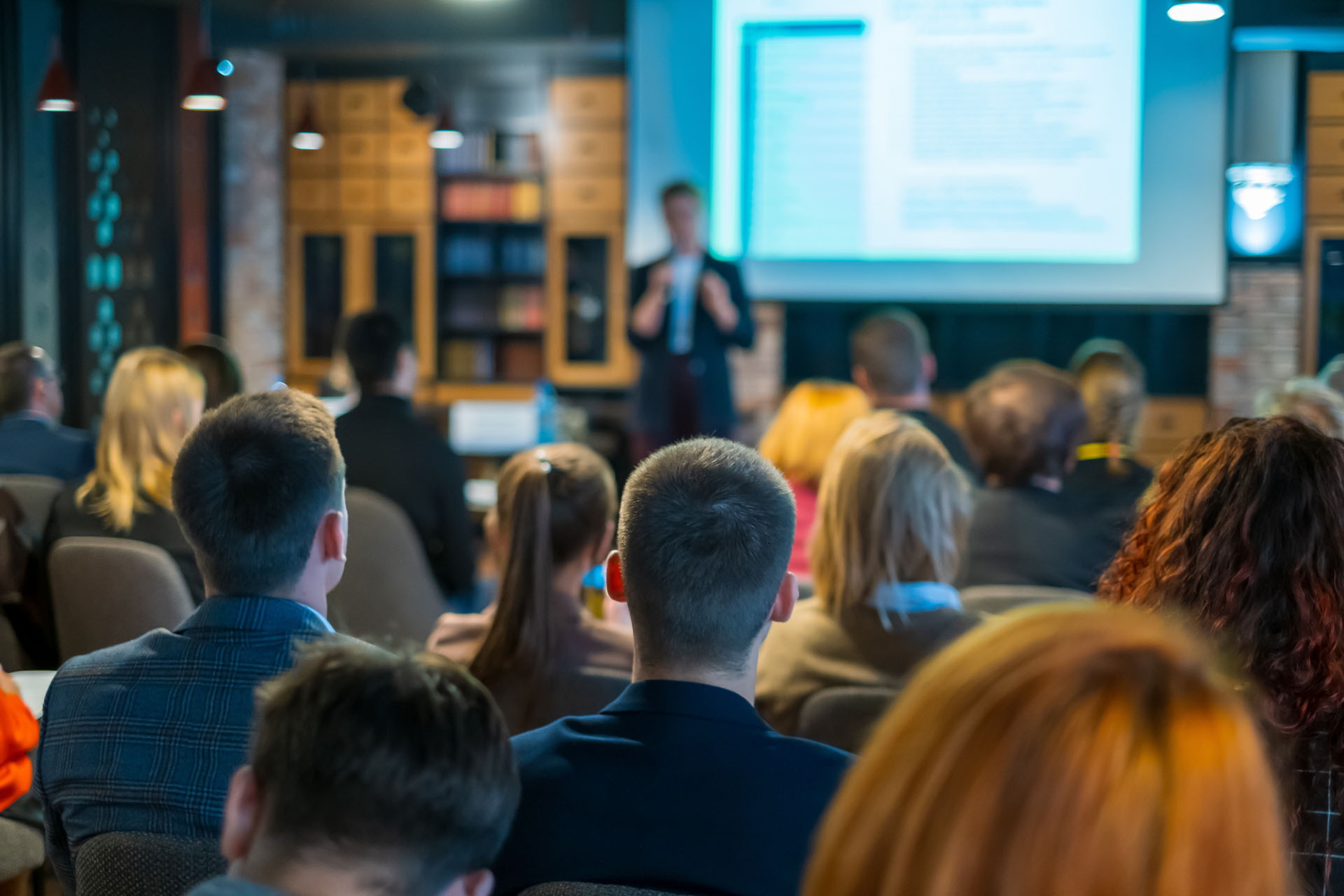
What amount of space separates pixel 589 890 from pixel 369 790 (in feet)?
0.92

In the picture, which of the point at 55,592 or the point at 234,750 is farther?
the point at 55,592

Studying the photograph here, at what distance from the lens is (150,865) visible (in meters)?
1.18

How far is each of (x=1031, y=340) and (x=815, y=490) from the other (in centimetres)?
430

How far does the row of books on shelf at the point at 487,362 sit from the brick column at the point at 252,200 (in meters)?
1.08

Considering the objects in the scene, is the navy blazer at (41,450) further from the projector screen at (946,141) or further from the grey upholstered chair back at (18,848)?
the projector screen at (946,141)

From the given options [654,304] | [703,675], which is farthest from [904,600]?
[654,304]

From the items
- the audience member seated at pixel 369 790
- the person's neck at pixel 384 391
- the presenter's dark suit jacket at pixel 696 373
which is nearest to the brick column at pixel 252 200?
the presenter's dark suit jacket at pixel 696 373

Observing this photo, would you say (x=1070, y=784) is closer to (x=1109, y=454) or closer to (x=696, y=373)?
(x=1109, y=454)

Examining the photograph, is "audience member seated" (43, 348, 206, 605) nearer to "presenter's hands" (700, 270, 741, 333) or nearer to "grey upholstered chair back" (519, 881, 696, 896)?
"grey upholstered chair back" (519, 881, 696, 896)

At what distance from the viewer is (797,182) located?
237 inches

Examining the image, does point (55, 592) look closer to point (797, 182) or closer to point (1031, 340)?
point (797, 182)

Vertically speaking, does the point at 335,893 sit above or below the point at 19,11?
below

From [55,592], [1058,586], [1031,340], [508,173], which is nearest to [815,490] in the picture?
[1058,586]

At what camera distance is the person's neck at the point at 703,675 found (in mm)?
1367
